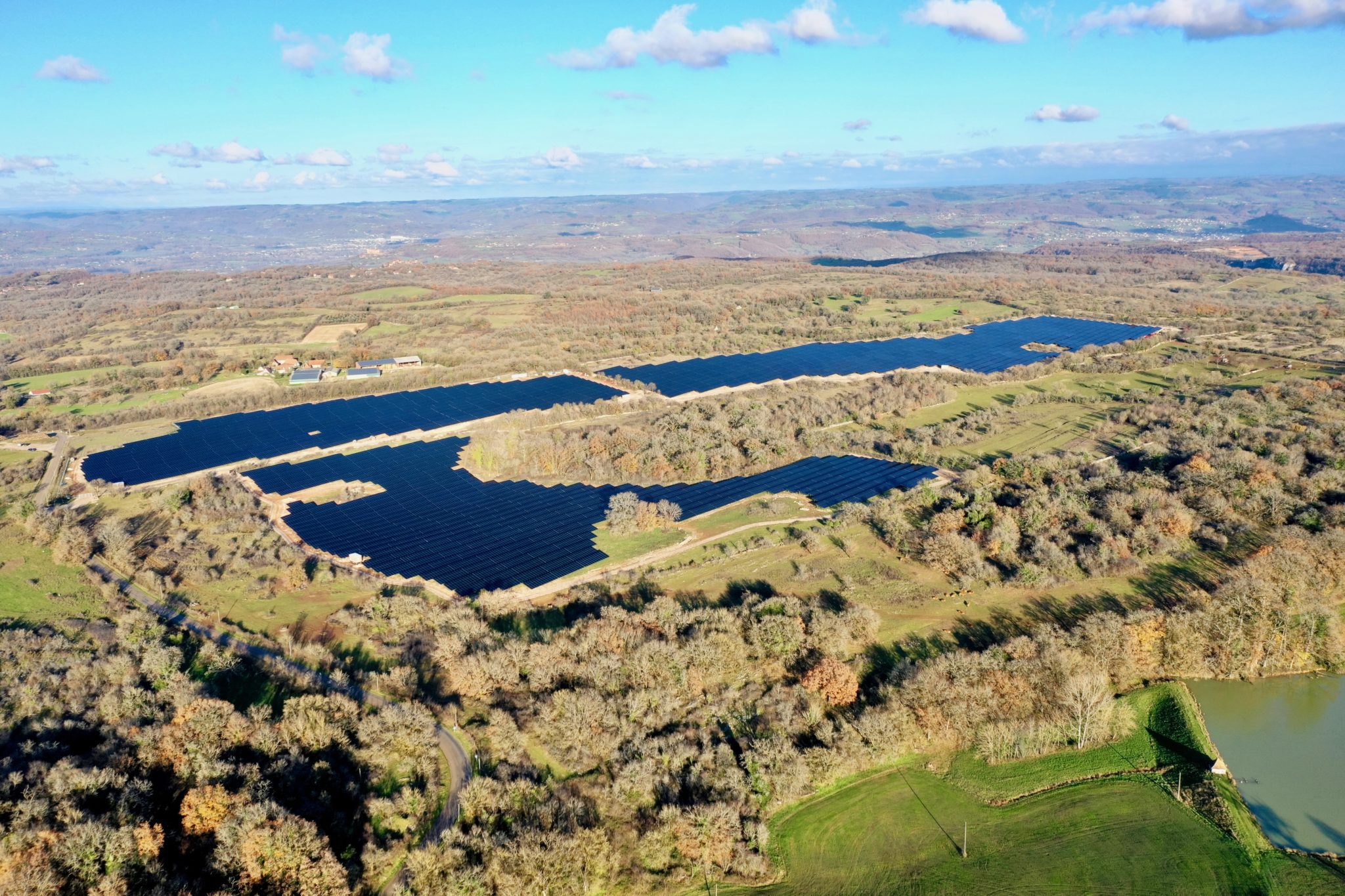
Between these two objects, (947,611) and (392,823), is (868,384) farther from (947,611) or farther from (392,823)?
(392,823)

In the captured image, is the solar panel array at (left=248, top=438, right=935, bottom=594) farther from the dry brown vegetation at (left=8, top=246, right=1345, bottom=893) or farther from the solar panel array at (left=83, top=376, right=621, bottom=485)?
the solar panel array at (left=83, top=376, right=621, bottom=485)

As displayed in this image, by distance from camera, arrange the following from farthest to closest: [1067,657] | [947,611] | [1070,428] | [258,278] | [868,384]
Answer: [258,278] → [868,384] → [1070,428] → [947,611] → [1067,657]

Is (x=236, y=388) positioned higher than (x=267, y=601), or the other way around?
(x=236, y=388)

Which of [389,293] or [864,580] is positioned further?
[389,293]

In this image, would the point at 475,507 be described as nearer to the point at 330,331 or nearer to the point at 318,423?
the point at 318,423

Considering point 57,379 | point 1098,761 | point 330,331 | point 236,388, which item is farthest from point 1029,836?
point 330,331

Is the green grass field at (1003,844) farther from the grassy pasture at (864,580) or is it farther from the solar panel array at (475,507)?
the solar panel array at (475,507)

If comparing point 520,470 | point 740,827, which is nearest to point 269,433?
point 520,470

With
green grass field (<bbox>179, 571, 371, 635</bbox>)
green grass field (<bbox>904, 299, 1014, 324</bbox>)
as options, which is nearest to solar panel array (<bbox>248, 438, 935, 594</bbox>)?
green grass field (<bbox>179, 571, 371, 635</bbox>)
